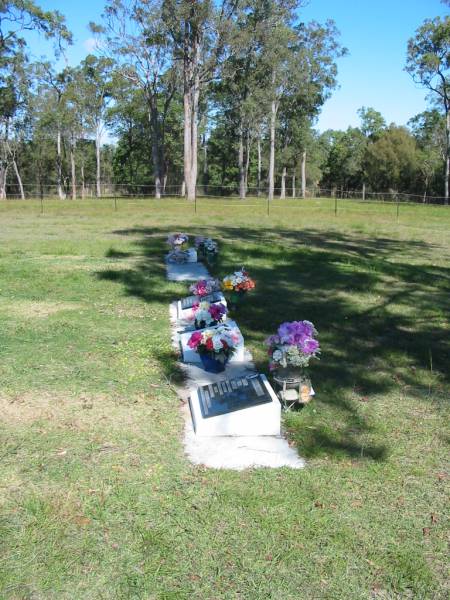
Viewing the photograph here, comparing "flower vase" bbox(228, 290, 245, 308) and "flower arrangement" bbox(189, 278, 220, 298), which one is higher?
"flower arrangement" bbox(189, 278, 220, 298)

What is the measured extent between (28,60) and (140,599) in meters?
52.0

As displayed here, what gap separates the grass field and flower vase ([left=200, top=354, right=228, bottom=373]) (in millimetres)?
358

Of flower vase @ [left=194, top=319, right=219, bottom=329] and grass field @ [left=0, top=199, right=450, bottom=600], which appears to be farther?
flower vase @ [left=194, top=319, right=219, bottom=329]

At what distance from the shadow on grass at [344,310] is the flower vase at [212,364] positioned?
12.5 inches

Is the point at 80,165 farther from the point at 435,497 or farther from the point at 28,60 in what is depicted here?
the point at 435,497

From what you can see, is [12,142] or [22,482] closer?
[22,482]

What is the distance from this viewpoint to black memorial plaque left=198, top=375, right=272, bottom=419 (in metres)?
4.09

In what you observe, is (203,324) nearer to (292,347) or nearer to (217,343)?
(217,343)

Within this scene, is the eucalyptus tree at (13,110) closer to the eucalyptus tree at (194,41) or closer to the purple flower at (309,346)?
the eucalyptus tree at (194,41)

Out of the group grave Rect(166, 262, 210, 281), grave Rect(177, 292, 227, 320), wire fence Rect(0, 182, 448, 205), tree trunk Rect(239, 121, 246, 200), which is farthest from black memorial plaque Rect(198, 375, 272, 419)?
wire fence Rect(0, 182, 448, 205)

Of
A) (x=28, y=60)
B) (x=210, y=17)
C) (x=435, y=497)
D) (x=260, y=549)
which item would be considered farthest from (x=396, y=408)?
(x=28, y=60)

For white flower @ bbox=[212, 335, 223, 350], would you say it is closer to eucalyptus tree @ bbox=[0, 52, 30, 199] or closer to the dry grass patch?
the dry grass patch

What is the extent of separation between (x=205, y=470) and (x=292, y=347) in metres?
1.22

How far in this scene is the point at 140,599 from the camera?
8.48ft
